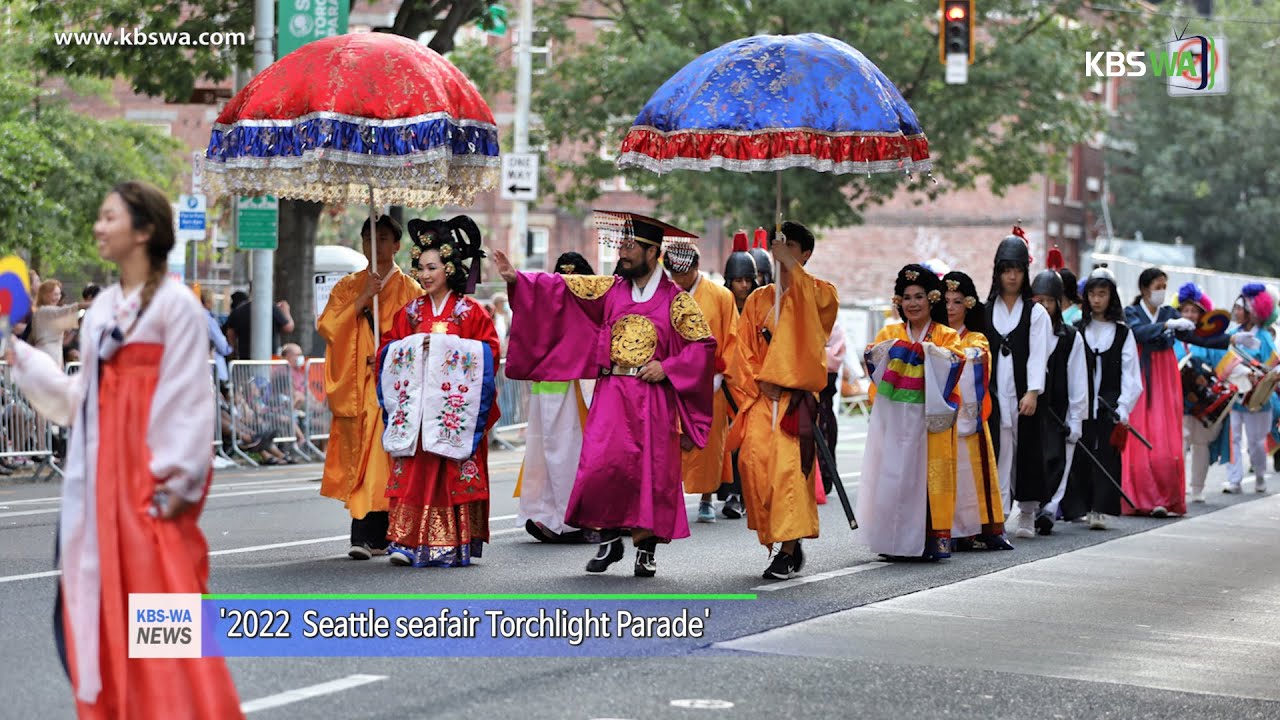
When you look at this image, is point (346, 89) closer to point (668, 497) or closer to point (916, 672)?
point (668, 497)

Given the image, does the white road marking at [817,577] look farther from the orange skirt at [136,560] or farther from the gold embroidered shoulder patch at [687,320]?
the orange skirt at [136,560]

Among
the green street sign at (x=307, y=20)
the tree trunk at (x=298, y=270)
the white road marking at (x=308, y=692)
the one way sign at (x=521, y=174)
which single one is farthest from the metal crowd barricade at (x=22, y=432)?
the one way sign at (x=521, y=174)

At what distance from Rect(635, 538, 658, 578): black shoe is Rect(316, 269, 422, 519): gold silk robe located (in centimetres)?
157

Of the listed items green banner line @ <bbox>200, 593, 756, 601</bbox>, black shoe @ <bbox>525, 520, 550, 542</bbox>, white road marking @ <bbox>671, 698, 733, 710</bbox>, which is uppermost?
white road marking @ <bbox>671, 698, 733, 710</bbox>

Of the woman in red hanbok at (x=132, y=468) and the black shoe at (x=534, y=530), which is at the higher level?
the woman in red hanbok at (x=132, y=468)

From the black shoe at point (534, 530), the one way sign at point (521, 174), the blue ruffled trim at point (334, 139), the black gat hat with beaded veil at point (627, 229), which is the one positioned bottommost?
the black shoe at point (534, 530)

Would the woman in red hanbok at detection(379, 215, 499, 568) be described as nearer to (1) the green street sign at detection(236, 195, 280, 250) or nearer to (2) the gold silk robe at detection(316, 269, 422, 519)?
(2) the gold silk robe at detection(316, 269, 422, 519)

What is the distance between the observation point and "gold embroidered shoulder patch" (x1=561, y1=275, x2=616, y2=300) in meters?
10.8

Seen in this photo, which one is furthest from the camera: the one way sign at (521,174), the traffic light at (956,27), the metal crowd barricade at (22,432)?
the one way sign at (521,174)

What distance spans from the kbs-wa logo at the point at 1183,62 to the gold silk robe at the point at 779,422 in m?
15.6

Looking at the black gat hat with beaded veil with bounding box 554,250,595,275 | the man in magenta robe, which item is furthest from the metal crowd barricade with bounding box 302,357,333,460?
the man in magenta robe

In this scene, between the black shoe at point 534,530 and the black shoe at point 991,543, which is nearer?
the black shoe at point 534,530

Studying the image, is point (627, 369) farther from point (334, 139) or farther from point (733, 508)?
point (733, 508)

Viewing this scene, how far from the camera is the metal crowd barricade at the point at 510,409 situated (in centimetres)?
2367
